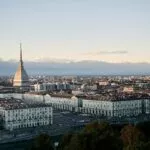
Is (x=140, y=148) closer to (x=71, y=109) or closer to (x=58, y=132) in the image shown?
(x=58, y=132)

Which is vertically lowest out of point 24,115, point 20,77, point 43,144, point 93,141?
point 24,115

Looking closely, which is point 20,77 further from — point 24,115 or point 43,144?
point 43,144

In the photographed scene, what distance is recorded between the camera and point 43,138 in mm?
23984

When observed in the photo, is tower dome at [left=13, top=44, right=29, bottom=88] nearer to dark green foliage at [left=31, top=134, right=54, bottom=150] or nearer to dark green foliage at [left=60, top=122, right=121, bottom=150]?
dark green foliage at [left=60, top=122, right=121, bottom=150]

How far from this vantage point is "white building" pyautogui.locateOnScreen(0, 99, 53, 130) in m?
38.6

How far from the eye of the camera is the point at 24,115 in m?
39.6

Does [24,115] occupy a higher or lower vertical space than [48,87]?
lower

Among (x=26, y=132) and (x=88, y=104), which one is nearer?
(x=26, y=132)

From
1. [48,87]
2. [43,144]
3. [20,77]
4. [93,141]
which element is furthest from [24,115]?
[48,87]

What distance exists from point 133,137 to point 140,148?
5.52 m

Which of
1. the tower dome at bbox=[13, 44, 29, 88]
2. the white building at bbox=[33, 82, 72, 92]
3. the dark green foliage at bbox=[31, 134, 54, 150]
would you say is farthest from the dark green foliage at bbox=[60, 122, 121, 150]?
the tower dome at bbox=[13, 44, 29, 88]

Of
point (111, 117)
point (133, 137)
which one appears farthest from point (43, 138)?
point (111, 117)

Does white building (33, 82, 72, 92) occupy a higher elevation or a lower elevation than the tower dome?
lower

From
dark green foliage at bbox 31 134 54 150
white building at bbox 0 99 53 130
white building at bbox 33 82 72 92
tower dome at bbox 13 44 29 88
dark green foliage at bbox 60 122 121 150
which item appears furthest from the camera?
tower dome at bbox 13 44 29 88
